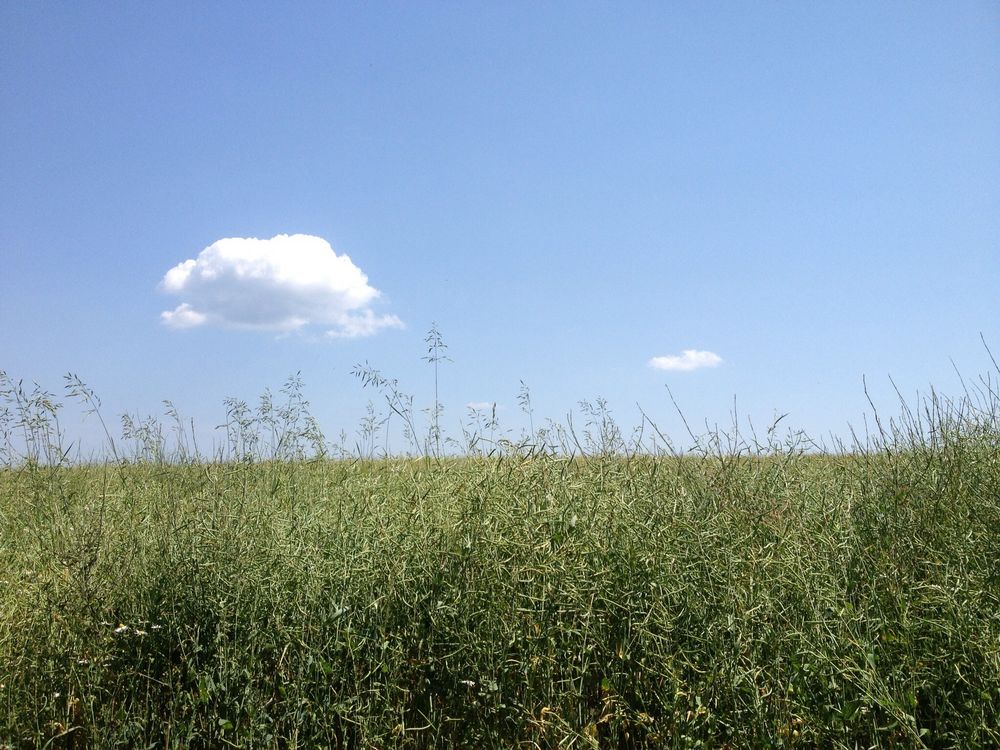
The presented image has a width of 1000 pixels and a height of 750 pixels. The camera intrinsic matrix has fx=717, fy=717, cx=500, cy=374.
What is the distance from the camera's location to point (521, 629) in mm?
3262

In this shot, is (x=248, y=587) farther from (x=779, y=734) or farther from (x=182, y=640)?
(x=779, y=734)

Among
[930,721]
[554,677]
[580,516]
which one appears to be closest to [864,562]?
[930,721]

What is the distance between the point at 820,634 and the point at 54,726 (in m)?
3.77

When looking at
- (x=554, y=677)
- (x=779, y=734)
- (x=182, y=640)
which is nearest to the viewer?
(x=779, y=734)

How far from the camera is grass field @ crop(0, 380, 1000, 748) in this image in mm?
3182

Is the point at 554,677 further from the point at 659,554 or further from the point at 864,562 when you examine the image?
the point at 864,562

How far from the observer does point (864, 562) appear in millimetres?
3889

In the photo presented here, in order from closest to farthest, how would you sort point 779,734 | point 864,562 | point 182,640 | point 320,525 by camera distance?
1. point 779,734
2. point 182,640
3. point 864,562
4. point 320,525

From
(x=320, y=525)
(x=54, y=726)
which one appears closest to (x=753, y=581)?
(x=320, y=525)

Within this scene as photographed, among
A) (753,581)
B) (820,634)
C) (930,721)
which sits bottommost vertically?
(930,721)

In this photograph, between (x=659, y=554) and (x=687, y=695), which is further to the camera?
(x=659, y=554)

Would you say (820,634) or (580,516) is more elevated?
(580,516)

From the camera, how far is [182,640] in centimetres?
359

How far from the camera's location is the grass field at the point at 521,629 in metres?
3.18
